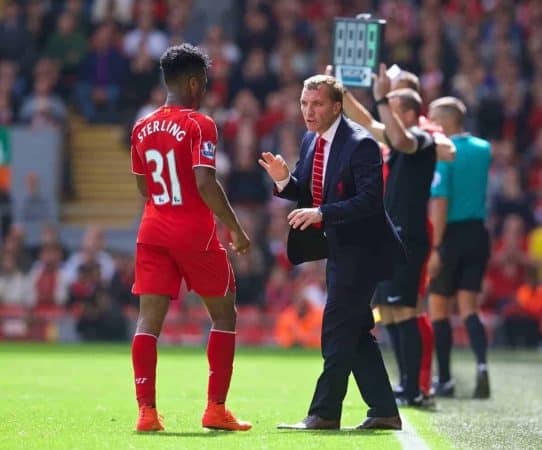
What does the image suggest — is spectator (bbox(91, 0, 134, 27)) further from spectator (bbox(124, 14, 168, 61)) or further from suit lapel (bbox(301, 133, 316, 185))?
suit lapel (bbox(301, 133, 316, 185))

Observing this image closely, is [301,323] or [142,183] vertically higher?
[142,183]

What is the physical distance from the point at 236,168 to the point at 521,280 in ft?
15.4

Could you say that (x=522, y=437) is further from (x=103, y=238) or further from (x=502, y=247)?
(x=103, y=238)

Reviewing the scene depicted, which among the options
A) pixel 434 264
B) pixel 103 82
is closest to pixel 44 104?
pixel 103 82

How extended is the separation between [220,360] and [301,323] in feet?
39.2

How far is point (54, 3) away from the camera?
2755 cm

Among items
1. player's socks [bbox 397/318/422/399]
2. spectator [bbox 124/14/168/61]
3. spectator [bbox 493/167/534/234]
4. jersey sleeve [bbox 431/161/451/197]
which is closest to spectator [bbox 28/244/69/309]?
spectator [bbox 124/14/168/61]

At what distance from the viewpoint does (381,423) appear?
9.73m

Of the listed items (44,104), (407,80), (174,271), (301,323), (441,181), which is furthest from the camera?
(44,104)

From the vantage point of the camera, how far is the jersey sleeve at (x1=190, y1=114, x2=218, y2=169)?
361 inches

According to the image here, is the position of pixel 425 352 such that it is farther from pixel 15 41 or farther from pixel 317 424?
pixel 15 41

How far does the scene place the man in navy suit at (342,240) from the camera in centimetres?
948

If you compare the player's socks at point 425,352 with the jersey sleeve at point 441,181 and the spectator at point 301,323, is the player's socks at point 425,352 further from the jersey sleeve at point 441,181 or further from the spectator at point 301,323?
the spectator at point 301,323

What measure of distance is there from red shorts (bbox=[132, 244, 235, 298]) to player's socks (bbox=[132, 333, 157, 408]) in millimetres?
308
